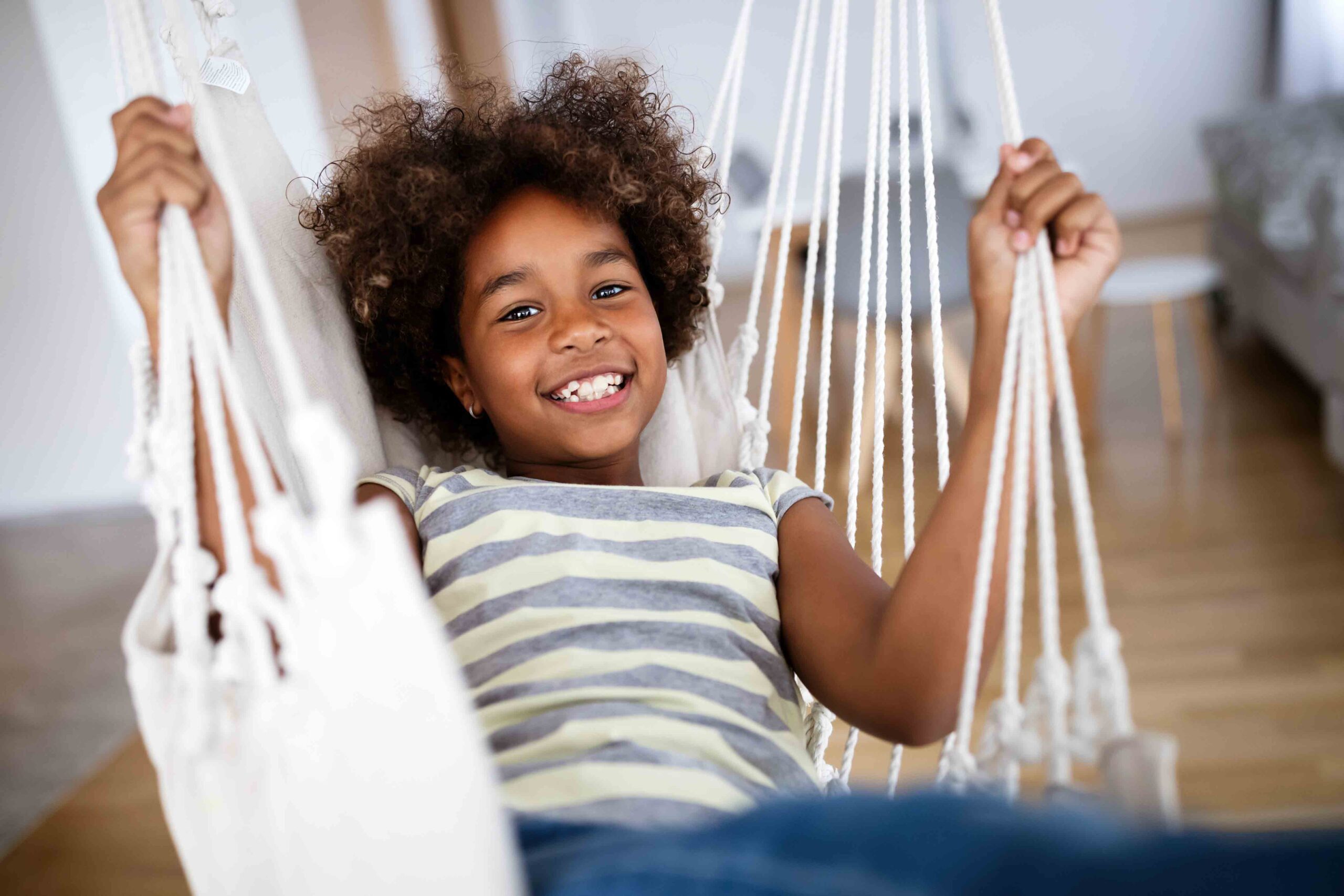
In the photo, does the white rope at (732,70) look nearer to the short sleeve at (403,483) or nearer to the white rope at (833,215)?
the white rope at (833,215)

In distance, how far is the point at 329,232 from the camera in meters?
1.06

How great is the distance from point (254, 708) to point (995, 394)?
515 mm

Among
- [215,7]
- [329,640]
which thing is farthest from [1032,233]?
[215,7]

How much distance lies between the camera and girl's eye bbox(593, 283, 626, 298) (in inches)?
39.8

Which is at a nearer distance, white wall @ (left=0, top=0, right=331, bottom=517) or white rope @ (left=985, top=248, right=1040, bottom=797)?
white rope @ (left=985, top=248, right=1040, bottom=797)

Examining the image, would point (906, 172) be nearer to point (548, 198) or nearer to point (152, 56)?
point (548, 198)

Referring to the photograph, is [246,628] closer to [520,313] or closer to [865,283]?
[520,313]

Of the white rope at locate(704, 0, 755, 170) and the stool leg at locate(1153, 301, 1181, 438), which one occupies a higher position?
the white rope at locate(704, 0, 755, 170)

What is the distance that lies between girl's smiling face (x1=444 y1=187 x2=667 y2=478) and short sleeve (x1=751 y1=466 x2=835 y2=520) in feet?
0.42

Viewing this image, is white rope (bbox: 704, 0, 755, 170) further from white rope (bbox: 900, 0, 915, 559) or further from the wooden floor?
the wooden floor

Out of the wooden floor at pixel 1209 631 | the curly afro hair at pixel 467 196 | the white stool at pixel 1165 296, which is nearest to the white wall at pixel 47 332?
the wooden floor at pixel 1209 631

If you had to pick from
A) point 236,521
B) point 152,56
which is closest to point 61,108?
point 152,56

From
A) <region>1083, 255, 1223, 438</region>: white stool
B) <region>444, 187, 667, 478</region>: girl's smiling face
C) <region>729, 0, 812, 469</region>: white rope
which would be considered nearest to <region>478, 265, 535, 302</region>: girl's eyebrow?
<region>444, 187, 667, 478</region>: girl's smiling face

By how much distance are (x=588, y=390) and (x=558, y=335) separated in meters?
0.06
